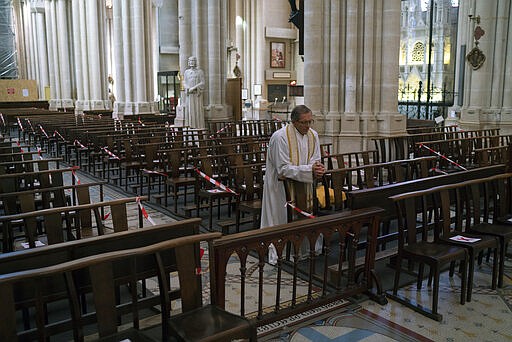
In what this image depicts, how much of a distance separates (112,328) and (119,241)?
787 millimetres

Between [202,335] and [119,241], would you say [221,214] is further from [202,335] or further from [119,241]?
[202,335]

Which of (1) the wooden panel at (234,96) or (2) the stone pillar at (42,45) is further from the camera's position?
(2) the stone pillar at (42,45)

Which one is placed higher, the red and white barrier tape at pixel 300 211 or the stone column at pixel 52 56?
the stone column at pixel 52 56

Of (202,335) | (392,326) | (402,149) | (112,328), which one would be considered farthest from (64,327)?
(402,149)

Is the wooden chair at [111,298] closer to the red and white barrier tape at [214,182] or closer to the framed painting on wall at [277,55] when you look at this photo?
the red and white barrier tape at [214,182]

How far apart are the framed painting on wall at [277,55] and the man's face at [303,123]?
2637 cm

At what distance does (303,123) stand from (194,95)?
484 inches

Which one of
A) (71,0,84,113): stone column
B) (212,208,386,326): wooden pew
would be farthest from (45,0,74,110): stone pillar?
(212,208,386,326): wooden pew

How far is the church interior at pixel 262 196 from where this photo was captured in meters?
3.71

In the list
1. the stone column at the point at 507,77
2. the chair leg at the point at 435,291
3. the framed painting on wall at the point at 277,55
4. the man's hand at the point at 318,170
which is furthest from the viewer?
the framed painting on wall at the point at 277,55

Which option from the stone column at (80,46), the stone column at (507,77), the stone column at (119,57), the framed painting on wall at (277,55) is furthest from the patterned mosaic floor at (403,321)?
the stone column at (80,46)

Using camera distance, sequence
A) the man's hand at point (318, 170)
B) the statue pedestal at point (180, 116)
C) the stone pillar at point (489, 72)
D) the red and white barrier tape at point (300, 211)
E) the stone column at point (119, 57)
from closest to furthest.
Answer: the man's hand at point (318, 170) < the red and white barrier tape at point (300, 211) < the stone pillar at point (489, 72) < the statue pedestal at point (180, 116) < the stone column at point (119, 57)

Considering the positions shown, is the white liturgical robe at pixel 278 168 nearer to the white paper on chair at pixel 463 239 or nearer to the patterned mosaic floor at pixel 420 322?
the patterned mosaic floor at pixel 420 322

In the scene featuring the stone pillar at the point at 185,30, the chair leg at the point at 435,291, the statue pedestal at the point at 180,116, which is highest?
the stone pillar at the point at 185,30
